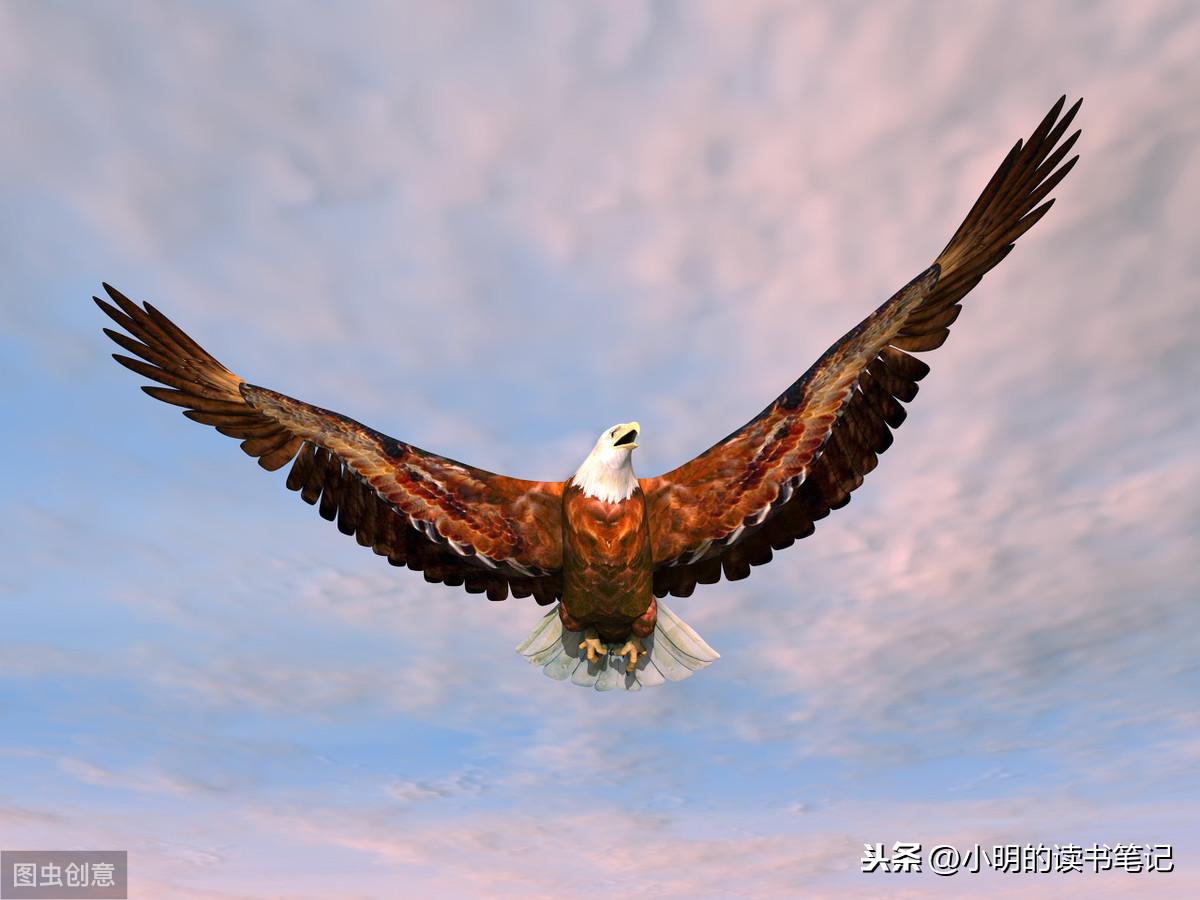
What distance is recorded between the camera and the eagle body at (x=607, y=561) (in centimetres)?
802

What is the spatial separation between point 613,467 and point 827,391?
1958 millimetres

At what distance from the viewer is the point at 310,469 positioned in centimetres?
953

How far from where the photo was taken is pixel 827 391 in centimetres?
840

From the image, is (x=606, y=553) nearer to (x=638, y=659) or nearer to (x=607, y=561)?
(x=607, y=561)

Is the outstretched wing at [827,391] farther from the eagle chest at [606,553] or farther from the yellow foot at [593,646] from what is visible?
the yellow foot at [593,646]

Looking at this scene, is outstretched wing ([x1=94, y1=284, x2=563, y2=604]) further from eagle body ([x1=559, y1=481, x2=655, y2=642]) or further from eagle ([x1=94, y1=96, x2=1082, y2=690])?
eagle body ([x1=559, y1=481, x2=655, y2=642])

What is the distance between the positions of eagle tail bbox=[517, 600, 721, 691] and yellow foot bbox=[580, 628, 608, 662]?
15 centimetres

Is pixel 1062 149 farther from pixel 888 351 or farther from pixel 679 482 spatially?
pixel 679 482

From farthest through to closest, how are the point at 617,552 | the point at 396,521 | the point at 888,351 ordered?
the point at 396,521 → the point at 888,351 → the point at 617,552

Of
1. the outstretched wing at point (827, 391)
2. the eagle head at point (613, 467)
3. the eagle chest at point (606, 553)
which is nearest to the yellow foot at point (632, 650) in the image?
the eagle chest at point (606, 553)

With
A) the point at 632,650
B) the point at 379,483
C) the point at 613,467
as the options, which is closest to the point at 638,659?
the point at 632,650

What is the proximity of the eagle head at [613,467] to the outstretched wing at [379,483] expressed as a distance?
1.75ft

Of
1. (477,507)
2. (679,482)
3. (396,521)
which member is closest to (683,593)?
(679,482)

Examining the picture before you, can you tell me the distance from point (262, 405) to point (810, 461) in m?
5.00
